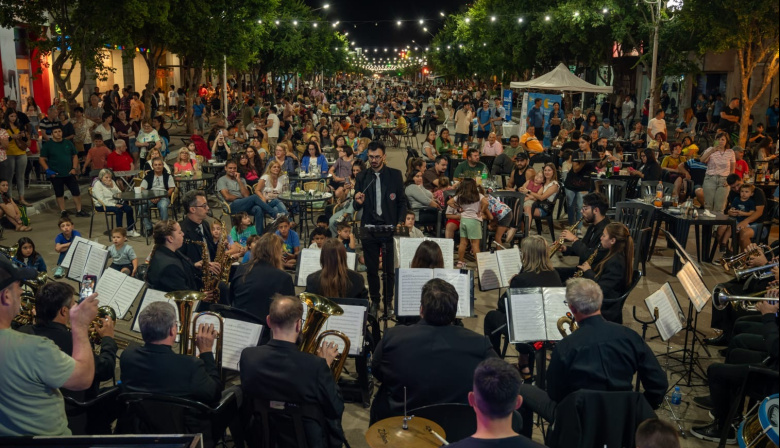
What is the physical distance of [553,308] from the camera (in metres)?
5.97

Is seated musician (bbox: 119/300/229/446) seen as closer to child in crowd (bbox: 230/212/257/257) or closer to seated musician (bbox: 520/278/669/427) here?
seated musician (bbox: 520/278/669/427)

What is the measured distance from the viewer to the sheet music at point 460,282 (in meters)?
6.70

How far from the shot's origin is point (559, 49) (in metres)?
33.1

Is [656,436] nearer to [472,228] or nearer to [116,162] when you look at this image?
[472,228]

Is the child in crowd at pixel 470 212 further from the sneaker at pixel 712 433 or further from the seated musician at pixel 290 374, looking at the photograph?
the seated musician at pixel 290 374

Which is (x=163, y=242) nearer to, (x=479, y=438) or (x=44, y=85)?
(x=479, y=438)

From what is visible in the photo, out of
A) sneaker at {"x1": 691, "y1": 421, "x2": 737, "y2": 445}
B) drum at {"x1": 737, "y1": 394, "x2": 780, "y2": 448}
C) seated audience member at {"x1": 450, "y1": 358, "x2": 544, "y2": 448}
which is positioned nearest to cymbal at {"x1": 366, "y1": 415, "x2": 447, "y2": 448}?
seated audience member at {"x1": 450, "y1": 358, "x2": 544, "y2": 448}

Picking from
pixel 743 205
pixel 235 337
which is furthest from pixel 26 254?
pixel 743 205

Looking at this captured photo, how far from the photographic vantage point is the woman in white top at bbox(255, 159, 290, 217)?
12398mm

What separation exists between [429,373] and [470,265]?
6616 millimetres

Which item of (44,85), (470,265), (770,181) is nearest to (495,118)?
(770,181)

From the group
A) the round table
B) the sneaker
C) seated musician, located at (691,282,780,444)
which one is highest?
the round table

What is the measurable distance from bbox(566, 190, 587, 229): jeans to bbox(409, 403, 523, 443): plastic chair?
8887 mm

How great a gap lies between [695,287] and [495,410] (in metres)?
4.10
